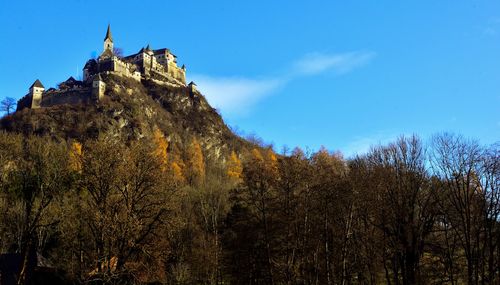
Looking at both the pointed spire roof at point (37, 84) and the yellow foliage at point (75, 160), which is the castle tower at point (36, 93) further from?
the yellow foliage at point (75, 160)

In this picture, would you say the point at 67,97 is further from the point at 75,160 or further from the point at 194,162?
the point at 75,160

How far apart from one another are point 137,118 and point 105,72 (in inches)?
793

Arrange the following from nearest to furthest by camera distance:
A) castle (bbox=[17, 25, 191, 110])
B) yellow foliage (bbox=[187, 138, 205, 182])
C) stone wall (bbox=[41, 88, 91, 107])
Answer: yellow foliage (bbox=[187, 138, 205, 182]) < stone wall (bbox=[41, 88, 91, 107]) < castle (bbox=[17, 25, 191, 110])

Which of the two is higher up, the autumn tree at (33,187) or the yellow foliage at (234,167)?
the yellow foliage at (234,167)

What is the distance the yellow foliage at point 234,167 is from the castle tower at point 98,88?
3171 centimetres

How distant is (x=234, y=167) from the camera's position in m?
87.4

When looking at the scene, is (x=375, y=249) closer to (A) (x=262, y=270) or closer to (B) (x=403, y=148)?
(B) (x=403, y=148)

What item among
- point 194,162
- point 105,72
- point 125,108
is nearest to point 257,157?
point 194,162

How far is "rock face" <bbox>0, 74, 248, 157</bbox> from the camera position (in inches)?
3595

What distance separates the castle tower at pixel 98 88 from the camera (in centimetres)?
10362

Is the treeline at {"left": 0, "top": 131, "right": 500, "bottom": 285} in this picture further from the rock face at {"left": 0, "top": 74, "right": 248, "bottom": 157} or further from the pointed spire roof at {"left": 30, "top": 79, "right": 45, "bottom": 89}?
the pointed spire roof at {"left": 30, "top": 79, "right": 45, "bottom": 89}

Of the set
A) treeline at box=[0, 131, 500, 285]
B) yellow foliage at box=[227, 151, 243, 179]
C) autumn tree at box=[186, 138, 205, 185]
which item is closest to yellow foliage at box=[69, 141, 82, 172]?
treeline at box=[0, 131, 500, 285]

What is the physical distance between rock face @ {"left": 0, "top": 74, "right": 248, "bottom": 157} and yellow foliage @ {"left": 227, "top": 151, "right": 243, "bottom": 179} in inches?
157

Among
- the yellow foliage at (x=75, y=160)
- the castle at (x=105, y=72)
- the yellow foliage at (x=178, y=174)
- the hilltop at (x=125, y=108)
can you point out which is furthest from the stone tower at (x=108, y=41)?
the yellow foliage at (x=75, y=160)
